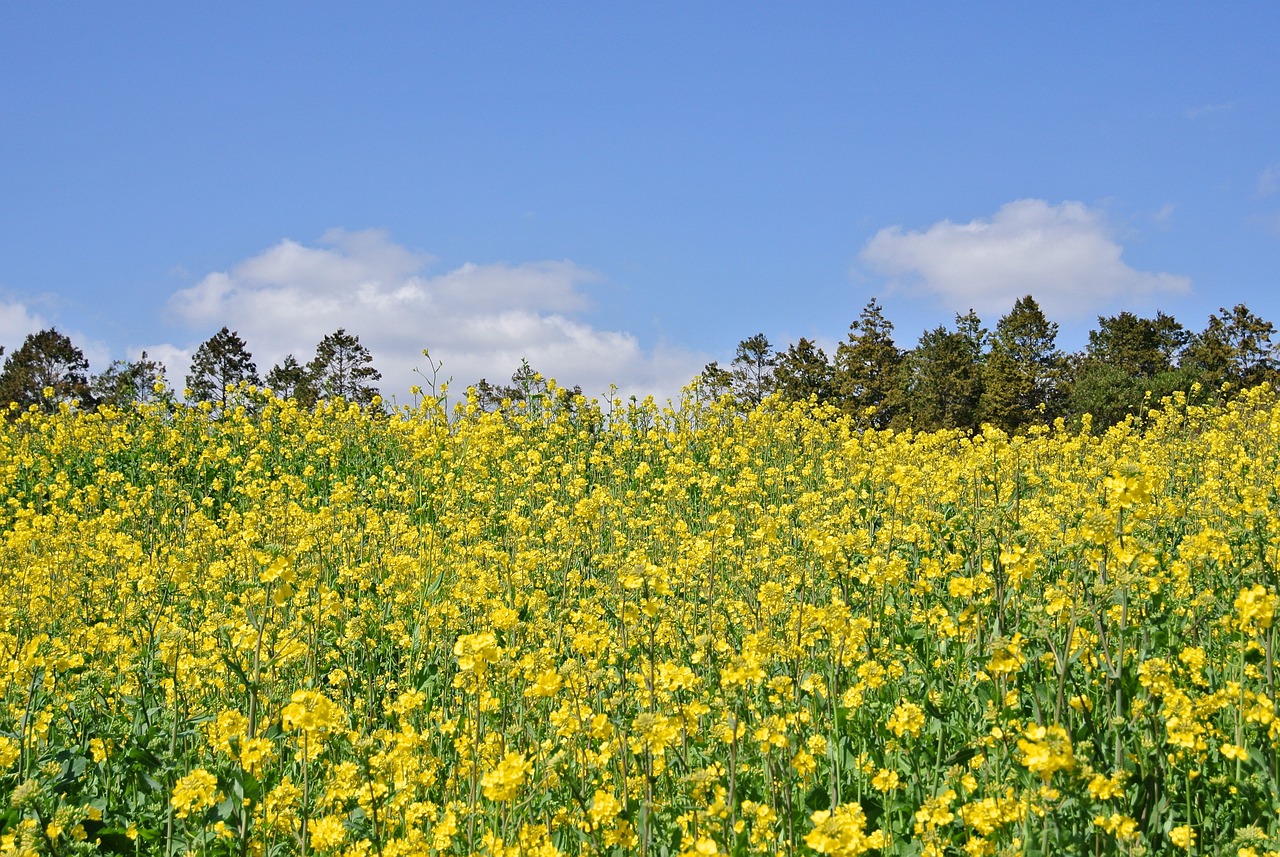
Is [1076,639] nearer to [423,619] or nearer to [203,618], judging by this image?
[423,619]

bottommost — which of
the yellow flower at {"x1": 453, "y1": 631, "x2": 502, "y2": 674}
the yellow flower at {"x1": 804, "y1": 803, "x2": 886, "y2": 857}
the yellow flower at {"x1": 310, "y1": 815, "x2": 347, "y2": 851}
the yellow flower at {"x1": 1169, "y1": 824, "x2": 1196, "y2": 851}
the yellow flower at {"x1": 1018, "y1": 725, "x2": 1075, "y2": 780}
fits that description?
the yellow flower at {"x1": 310, "y1": 815, "x2": 347, "y2": 851}

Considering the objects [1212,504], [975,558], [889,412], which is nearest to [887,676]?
[975,558]

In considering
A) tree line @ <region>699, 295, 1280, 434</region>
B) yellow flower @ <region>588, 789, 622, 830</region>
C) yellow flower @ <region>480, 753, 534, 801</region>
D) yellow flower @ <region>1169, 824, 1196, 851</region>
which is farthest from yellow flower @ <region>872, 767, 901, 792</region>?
tree line @ <region>699, 295, 1280, 434</region>

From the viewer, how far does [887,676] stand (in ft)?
A: 13.1

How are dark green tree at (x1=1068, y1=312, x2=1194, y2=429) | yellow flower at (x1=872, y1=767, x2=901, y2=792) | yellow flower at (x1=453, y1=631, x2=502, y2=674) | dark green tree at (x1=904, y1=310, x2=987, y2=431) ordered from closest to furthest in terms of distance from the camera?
yellow flower at (x1=453, y1=631, x2=502, y2=674)
yellow flower at (x1=872, y1=767, x2=901, y2=792)
dark green tree at (x1=1068, y1=312, x2=1194, y2=429)
dark green tree at (x1=904, y1=310, x2=987, y2=431)

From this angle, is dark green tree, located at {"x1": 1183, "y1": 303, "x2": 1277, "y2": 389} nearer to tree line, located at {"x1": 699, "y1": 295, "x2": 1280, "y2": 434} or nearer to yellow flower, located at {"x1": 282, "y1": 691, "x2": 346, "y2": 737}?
tree line, located at {"x1": 699, "y1": 295, "x2": 1280, "y2": 434}

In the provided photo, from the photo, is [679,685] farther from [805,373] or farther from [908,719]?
[805,373]

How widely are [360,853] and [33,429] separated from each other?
16.0 m

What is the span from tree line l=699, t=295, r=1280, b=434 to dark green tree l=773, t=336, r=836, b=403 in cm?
6

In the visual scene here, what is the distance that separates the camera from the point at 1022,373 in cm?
4447

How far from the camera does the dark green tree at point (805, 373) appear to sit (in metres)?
47.2

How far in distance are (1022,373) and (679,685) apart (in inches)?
1826

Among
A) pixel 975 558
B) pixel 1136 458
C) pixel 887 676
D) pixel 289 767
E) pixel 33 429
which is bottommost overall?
pixel 289 767

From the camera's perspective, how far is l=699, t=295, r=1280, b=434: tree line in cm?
3928
